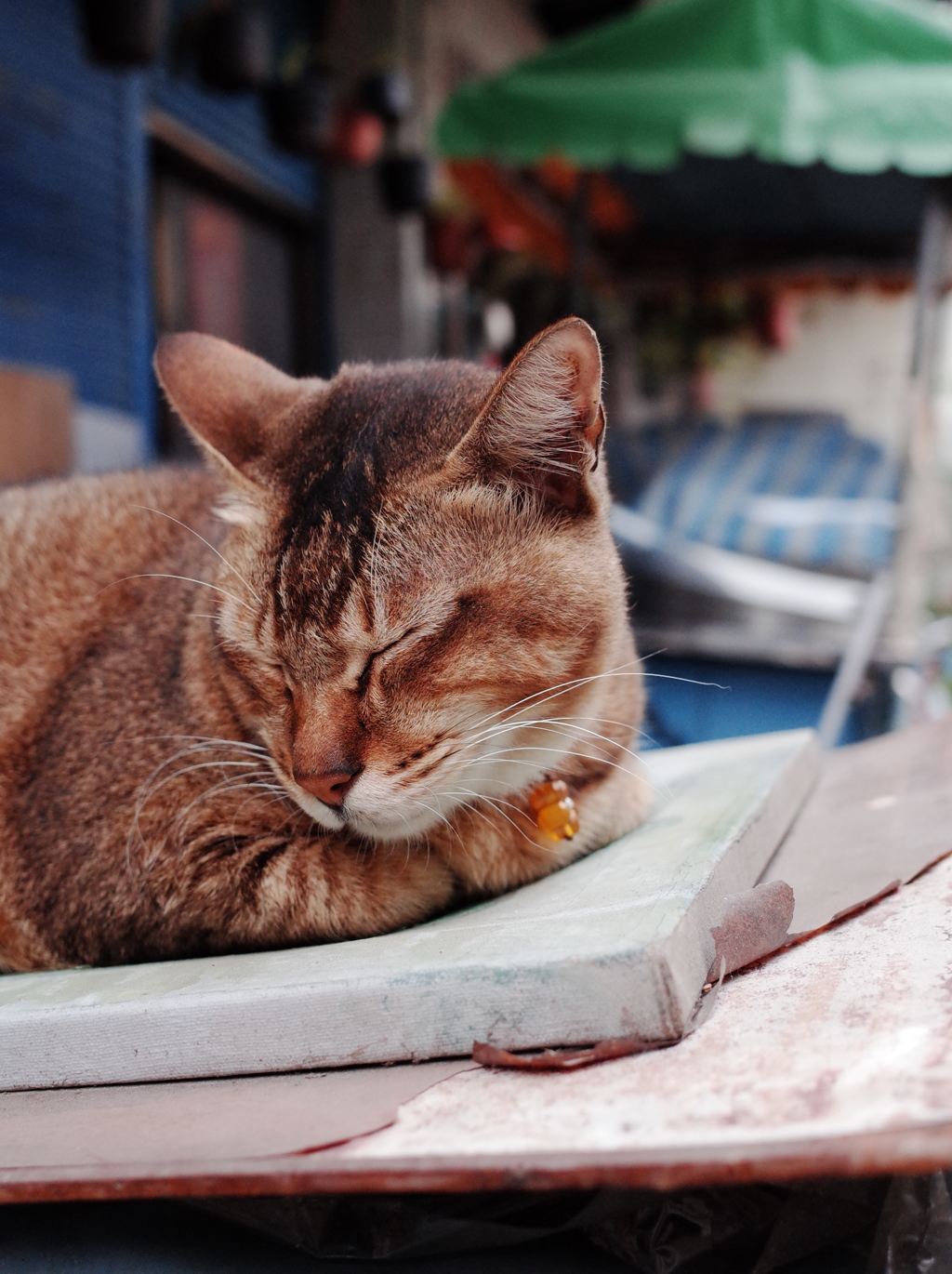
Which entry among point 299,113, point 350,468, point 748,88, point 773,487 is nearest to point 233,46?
point 299,113

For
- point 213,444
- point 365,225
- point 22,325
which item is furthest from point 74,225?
point 213,444

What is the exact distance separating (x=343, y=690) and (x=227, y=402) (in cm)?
58

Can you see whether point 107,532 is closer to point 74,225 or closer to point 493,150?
point 493,150

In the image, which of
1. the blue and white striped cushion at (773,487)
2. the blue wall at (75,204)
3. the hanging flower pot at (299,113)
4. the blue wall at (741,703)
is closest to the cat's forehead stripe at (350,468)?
the blue wall at (741,703)

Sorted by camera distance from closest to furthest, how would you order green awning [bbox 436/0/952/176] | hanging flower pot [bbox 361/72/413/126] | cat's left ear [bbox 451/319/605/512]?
cat's left ear [bbox 451/319/605/512] → green awning [bbox 436/0/952/176] → hanging flower pot [bbox 361/72/413/126]

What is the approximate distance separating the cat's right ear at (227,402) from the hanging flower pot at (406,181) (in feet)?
13.0

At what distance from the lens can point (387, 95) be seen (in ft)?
16.4

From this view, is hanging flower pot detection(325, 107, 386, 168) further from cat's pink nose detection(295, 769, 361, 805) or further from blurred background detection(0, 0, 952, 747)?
cat's pink nose detection(295, 769, 361, 805)

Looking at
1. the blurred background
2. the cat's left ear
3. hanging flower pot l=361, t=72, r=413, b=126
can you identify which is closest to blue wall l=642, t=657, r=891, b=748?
the blurred background

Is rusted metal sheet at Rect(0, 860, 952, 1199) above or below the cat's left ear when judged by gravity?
below

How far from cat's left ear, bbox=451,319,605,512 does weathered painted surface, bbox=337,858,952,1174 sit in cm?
→ 66

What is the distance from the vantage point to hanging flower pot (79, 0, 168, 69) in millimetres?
3336

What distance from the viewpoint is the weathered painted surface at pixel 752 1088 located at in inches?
28.4

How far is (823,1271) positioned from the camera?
0.89 m
